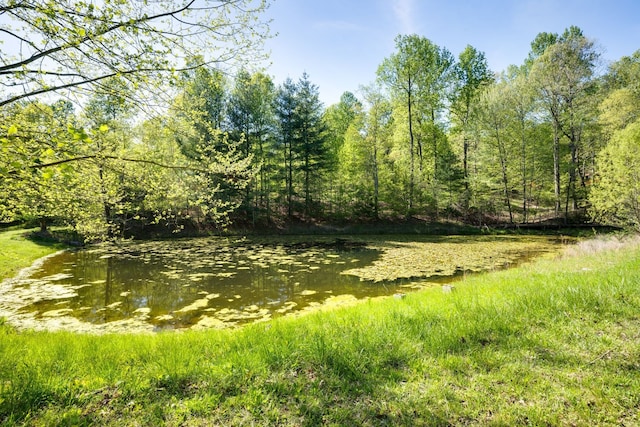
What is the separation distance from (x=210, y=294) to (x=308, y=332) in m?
6.14

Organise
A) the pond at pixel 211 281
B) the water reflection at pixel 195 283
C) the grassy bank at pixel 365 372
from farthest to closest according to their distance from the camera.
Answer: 1. the water reflection at pixel 195 283
2. the pond at pixel 211 281
3. the grassy bank at pixel 365 372

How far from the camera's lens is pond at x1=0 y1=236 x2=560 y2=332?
825 centimetres

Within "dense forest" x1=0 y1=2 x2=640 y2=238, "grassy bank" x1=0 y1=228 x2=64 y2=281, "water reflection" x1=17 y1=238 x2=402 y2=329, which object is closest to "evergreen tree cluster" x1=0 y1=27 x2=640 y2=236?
"dense forest" x1=0 y1=2 x2=640 y2=238

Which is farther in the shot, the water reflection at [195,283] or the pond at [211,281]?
the water reflection at [195,283]

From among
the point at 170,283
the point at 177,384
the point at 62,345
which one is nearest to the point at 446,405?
the point at 177,384

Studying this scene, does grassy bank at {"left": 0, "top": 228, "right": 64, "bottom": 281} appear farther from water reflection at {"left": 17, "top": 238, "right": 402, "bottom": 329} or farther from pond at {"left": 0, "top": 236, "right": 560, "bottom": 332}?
water reflection at {"left": 17, "top": 238, "right": 402, "bottom": 329}

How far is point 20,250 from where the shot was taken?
16359 millimetres

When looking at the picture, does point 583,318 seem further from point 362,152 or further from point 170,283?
point 362,152

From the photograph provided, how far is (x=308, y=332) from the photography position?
493cm

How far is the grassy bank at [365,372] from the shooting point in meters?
2.95

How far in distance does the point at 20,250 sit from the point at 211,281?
12.7 metres

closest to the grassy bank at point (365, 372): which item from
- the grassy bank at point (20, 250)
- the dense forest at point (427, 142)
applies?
the grassy bank at point (20, 250)

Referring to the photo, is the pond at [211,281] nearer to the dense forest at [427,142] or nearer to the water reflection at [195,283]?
the water reflection at [195,283]

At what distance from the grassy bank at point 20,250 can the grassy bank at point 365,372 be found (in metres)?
11.2
